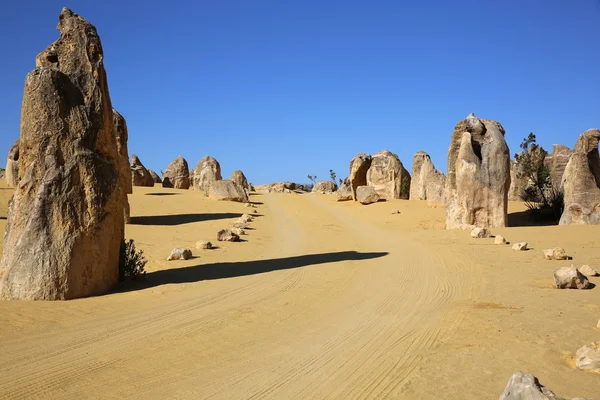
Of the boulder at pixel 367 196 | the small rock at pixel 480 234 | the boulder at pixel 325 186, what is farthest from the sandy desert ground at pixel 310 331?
the boulder at pixel 325 186

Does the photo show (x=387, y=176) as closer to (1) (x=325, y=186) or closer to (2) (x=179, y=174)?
(2) (x=179, y=174)

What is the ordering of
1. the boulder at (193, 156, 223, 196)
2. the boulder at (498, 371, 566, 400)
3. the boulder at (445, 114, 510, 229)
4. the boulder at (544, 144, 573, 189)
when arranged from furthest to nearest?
1. the boulder at (193, 156, 223, 196)
2. the boulder at (544, 144, 573, 189)
3. the boulder at (445, 114, 510, 229)
4. the boulder at (498, 371, 566, 400)

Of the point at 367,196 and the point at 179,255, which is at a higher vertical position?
the point at 367,196

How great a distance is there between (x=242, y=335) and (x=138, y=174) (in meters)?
34.2

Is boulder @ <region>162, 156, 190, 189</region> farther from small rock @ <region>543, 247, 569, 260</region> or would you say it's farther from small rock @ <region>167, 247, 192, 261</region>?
small rock @ <region>543, 247, 569, 260</region>

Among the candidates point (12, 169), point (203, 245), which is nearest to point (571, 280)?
point (203, 245)

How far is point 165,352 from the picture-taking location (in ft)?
15.7

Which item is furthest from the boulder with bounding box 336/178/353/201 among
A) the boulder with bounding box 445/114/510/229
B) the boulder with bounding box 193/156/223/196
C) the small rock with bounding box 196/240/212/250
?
the small rock with bounding box 196/240/212/250

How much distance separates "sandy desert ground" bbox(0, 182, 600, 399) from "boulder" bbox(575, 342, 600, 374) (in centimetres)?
8

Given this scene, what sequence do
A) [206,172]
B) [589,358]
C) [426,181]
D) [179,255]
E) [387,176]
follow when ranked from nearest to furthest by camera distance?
[589,358] → [179,255] → [426,181] → [387,176] → [206,172]

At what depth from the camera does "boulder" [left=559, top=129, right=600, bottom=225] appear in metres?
16.1

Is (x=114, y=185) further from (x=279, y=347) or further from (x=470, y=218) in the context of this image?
(x=470, y=218)

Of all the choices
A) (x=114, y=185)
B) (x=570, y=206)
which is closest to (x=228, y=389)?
(x=114, y=185)

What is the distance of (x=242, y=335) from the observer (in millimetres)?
5383
